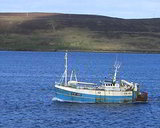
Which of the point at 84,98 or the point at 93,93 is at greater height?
the point at 93,93

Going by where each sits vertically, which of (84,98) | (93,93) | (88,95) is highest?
(93,93)

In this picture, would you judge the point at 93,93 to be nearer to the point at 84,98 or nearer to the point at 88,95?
the point at 88,95

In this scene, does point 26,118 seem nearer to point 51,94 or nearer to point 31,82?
point 51,94

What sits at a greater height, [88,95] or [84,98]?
[88,95]

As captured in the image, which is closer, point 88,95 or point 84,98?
point 88,95

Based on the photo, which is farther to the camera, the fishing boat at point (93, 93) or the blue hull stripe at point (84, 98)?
the blue hull stripe at point (84, 98)

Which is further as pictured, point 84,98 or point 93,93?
point 84,98

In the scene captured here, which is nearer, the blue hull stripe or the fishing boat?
the fishing boat

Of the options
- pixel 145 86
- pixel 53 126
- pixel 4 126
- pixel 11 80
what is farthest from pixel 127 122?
pixel 11 80

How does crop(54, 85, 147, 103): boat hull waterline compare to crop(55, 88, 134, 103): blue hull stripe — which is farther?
crop(55, 88, 134, 103): blue hull stripe

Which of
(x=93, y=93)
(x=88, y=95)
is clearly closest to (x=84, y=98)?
(x=88, y=95)

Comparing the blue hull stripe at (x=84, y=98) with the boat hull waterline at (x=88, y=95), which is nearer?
the boat hull waterline at (x=88, y=95)

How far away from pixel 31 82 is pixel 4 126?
60645mm

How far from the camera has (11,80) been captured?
14962 cm
